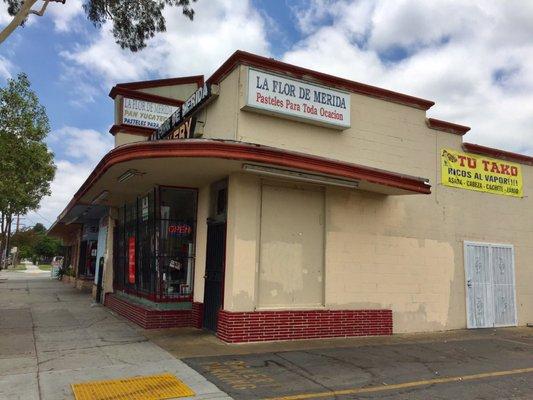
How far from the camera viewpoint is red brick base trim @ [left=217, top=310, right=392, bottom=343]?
30.5ft

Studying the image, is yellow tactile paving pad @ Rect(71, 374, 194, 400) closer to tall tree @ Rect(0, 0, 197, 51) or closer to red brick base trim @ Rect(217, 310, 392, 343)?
red brick base trim @ Rect(217, 310, 392, 343)

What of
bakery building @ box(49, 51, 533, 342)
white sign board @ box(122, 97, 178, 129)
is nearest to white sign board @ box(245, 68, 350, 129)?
bakery building @ box(49, 51, 533, 342)

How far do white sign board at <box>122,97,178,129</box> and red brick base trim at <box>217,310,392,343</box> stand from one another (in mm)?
8002

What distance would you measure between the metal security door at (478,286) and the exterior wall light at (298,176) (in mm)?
4641

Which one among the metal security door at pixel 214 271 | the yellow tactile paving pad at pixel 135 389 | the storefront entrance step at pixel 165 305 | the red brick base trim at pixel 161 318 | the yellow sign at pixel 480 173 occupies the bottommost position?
the yellow tactile paving pad at pixel 135 389

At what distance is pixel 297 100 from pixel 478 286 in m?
7.18

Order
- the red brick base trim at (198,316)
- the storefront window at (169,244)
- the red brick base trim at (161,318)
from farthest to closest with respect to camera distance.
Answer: the storefront window at (169,244), the red brick base trim at (198,316), the red brick base trim at (161,318)

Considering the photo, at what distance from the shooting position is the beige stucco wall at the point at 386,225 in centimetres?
972

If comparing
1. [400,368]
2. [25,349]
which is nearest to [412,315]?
[400,368]

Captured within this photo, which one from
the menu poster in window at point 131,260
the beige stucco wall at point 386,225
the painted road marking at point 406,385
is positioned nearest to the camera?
the painted road marking at point 406,385

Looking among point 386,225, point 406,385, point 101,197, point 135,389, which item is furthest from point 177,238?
point 406,385

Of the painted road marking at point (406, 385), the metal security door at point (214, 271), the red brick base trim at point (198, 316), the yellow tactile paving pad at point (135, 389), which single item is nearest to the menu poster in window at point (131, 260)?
the red brick base trim at point (198, 316)

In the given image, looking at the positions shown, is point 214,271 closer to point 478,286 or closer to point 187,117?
point 187,117

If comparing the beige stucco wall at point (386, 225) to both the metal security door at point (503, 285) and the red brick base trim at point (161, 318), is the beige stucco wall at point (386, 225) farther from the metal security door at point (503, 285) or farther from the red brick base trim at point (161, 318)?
the red brick base trim at point (161, 318)
